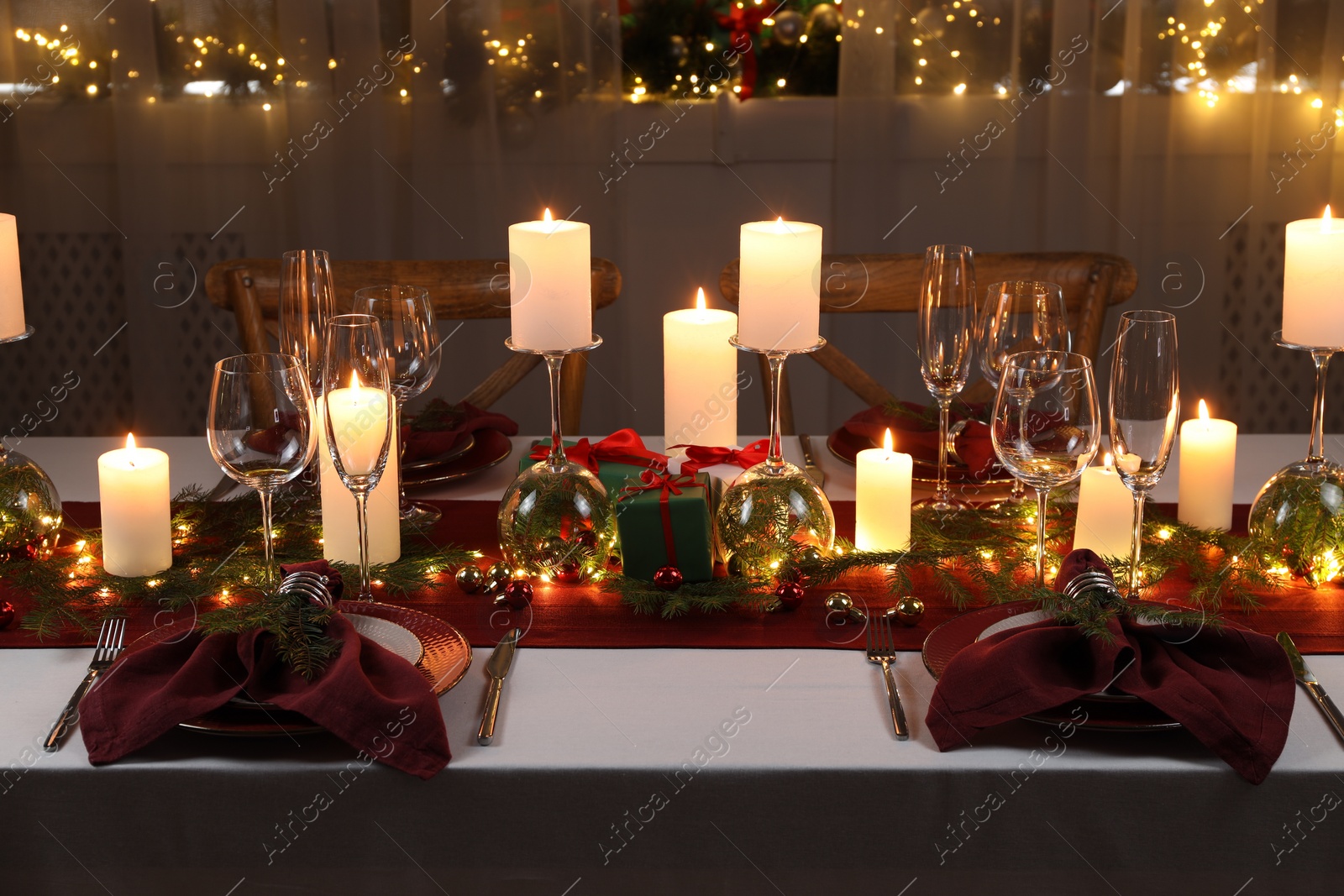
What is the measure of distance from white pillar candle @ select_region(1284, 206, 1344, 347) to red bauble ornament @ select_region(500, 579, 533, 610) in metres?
0.75

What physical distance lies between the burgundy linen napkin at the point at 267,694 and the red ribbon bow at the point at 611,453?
38 cm

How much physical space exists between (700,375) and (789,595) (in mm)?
346

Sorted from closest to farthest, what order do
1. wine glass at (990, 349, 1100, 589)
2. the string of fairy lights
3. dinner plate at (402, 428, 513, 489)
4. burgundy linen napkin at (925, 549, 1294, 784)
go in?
burgundy linen napkin at (925, 549, 1294, 784) → wine glass at (990, 349, 1100, 589) → dinner plate at (402, 428, 513, 489) → the string of fairy lights

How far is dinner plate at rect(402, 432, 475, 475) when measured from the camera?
1.48 meters

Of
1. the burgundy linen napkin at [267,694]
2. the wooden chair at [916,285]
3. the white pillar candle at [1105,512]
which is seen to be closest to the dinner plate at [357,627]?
the burgundy linen napkin at [267,694]

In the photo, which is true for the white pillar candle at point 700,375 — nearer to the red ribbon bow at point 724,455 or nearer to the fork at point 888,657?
the red ribbon bow at point 724,455

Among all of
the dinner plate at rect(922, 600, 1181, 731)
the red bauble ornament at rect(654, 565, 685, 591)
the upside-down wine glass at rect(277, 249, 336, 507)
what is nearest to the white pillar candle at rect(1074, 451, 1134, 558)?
the dinner plate at rect(922, 600, 1181, 731)

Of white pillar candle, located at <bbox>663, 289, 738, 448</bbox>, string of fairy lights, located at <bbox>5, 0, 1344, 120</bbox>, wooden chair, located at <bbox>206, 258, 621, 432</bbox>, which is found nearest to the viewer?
white pillar candle, located at <bbox>663, 289, 738, 448</bbox>

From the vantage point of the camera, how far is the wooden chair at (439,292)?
189cm

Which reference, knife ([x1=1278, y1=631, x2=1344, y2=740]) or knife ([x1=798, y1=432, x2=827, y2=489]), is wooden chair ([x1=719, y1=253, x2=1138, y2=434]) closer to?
knife ([x1=798, y1=432, x2=827, y2=489])

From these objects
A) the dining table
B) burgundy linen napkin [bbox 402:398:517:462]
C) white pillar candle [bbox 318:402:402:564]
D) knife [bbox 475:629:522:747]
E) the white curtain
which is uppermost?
the white curtain

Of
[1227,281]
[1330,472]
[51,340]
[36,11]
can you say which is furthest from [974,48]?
[51,340]

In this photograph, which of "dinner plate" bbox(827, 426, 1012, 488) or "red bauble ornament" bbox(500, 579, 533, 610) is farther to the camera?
"dinner plate" bbox(827, 426, 1012, 488)

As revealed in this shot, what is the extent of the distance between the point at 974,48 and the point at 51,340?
240 centimetres
